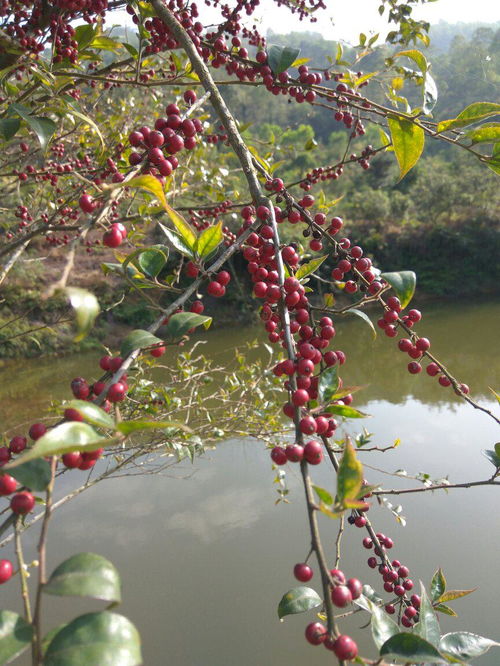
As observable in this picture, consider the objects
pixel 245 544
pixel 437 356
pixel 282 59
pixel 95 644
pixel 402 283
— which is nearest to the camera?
pixel 95 644

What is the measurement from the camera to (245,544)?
2422 mm

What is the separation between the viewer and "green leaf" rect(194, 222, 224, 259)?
1.61ft

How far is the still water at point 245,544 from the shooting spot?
1.93m

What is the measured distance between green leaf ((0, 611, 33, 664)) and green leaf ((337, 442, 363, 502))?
21 centimetres

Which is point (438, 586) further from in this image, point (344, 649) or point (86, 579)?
point (86, 579)

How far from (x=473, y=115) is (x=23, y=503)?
0.59m

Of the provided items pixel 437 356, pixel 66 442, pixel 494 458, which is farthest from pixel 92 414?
pixel 437 356

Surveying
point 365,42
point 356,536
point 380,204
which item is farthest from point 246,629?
point 380,204

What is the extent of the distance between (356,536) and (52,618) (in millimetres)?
1511

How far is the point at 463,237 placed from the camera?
11.0 metres

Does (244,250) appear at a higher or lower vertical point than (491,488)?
higher

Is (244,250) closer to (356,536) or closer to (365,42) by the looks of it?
(365,42)

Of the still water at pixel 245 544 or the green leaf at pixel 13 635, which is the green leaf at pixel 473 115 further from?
the still water at pixel 245 544

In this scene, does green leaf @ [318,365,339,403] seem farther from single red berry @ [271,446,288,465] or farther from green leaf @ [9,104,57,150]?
green leaf @ [9,104,57,150]
